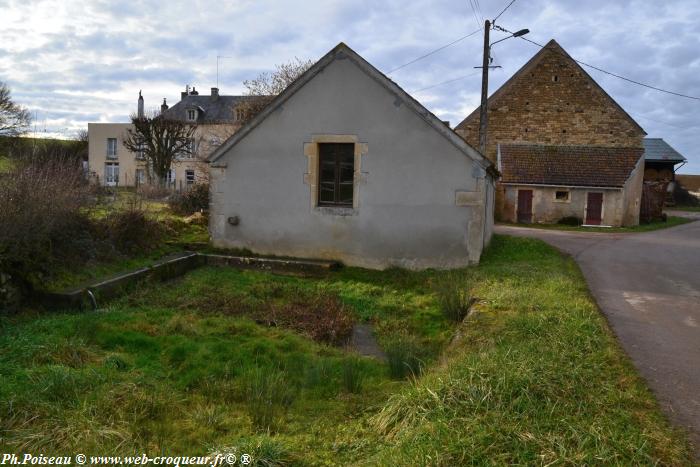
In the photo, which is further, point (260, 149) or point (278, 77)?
point (278, 77)

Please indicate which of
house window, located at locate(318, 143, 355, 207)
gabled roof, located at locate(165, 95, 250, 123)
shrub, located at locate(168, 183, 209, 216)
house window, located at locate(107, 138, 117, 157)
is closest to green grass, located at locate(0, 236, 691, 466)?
house window, located at locate(318, 143, 355, 207)

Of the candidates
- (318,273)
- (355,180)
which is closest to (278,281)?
(318,273)

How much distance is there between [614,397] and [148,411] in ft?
12.5

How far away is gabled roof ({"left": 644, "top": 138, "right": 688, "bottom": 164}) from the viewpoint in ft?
125

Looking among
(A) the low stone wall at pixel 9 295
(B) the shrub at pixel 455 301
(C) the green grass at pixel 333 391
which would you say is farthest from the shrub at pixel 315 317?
(A) the low stone wall at pixel 9 295

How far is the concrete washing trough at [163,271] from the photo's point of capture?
25.6 feet

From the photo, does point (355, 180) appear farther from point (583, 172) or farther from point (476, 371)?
point (583, 172)

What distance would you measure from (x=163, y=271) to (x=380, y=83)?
246 inches

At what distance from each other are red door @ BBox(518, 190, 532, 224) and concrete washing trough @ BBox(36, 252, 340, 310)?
17463 mm

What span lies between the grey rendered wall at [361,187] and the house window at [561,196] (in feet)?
53.0

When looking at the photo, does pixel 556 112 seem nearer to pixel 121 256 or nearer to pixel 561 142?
pixel 561 142

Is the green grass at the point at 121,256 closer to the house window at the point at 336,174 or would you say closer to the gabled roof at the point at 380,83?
the gabled roof at the point at 380,83

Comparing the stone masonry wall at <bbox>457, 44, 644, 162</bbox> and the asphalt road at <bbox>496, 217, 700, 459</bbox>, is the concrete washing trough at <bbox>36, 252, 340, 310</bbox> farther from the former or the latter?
the stone masonry wall at <bbox>457, 44, 644, 162</bbox>

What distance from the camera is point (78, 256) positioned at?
9.09m
